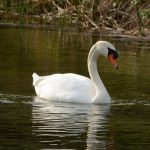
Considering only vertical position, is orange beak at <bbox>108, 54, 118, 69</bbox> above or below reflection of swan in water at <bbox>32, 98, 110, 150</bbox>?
above

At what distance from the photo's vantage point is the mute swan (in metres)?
14.7

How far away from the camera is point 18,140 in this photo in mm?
10867

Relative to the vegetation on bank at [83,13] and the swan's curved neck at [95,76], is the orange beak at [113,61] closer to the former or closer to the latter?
the swan's curved neck at [95,76]

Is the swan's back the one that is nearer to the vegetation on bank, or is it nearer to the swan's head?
the swan's head

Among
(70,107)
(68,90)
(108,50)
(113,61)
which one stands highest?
(108,50)

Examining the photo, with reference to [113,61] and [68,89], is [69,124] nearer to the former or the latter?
[68,89]

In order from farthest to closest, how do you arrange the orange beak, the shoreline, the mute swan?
the shoreline → the orange beak → the mute swan

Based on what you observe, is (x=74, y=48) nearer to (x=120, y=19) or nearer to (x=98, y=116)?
(x=120, y=19)

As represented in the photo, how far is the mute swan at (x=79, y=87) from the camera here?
14.7 metres

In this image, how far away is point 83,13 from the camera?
31.2 meters

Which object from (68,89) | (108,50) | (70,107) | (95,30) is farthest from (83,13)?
(70,107)

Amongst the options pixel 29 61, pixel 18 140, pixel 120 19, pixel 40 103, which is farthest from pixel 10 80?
pixel 120 19

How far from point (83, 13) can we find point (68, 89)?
16.5 meters

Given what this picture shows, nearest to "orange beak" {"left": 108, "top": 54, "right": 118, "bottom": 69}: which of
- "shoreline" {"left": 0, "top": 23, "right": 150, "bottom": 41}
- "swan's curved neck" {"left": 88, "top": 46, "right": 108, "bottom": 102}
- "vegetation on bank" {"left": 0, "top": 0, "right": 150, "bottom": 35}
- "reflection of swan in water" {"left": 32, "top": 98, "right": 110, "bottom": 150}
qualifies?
"swan's curved neck" {"left": 88, "top": 46, "right": 108, "bottom": 102}
